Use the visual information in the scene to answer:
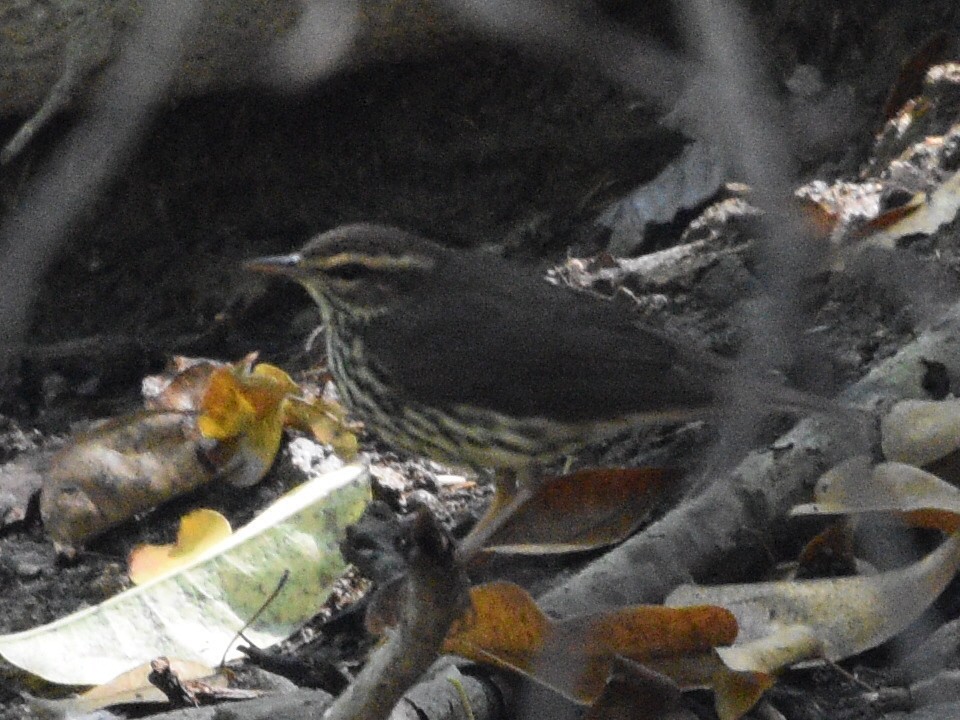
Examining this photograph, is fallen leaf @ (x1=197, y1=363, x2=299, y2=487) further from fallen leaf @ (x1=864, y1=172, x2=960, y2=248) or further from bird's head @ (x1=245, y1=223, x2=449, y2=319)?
fallen leaf @ (x1=864, y1=172, x2=960, y2=248)

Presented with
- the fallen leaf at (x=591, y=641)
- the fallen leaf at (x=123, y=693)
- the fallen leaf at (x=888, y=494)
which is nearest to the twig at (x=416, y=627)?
the fallen leaf at (x=591, y=641)

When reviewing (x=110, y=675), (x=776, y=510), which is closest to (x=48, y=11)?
(x=110, y=675)

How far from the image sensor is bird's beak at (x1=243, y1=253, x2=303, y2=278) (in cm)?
449

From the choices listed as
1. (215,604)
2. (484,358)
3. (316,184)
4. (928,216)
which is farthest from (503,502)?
(316,184)

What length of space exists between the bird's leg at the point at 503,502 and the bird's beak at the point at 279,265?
85cm

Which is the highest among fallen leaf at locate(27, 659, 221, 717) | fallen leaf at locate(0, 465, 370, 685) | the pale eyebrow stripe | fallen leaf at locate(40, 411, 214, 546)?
the pale eyebrow stripe

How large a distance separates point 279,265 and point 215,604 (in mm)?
1022

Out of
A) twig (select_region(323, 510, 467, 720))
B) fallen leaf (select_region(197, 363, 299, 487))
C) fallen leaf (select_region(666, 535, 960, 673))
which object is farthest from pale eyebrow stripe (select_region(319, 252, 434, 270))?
twig (select_region(323, 510, 467, 720))

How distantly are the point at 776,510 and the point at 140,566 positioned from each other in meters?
1.73

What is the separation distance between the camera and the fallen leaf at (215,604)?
3934 mm

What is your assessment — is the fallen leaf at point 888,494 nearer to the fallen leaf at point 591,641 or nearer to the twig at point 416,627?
the fallen leaf at point 591,641

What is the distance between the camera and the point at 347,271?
15.2ft

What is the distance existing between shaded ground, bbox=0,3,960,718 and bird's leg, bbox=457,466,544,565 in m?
1.42

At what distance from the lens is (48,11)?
4832 millimetres
